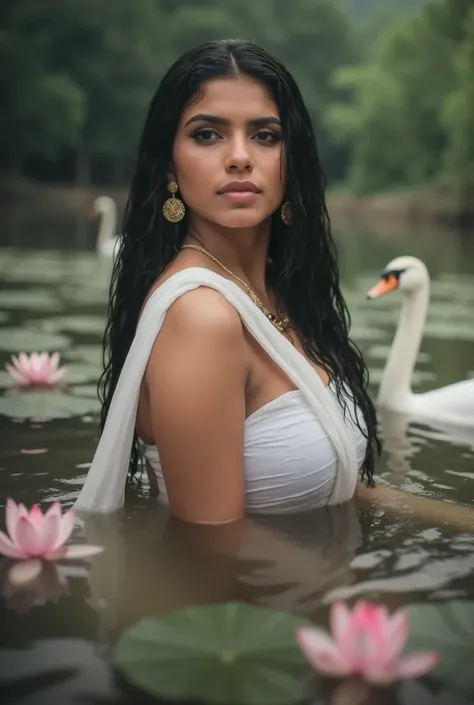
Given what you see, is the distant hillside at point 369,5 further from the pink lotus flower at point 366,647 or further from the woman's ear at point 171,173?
the pink lotus flower at point 366,647

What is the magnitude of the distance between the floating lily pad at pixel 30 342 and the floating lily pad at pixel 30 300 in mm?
1464

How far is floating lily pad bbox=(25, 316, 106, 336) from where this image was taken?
6.04 meters

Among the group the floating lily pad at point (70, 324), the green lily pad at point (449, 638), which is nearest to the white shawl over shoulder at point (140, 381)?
the green lily pad at point (449, 638)

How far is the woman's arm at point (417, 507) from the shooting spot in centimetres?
236

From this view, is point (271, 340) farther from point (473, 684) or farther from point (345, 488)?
point (473, 684)

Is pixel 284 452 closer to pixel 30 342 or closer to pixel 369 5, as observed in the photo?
pixel 30 342

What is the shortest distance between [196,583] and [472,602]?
1.65ft

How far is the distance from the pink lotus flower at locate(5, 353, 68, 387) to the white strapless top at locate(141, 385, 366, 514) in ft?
6.43

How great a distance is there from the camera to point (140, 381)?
6.77 feet

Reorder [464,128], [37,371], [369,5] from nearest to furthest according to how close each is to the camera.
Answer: [37,371] → [464,128] → [369,5]

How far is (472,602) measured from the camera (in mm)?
1861

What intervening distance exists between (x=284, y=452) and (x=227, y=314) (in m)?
0.32

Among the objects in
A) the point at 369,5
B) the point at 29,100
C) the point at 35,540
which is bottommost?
the point at 35,540

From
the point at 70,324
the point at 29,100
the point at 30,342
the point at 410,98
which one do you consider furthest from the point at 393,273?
the point at 410,98
